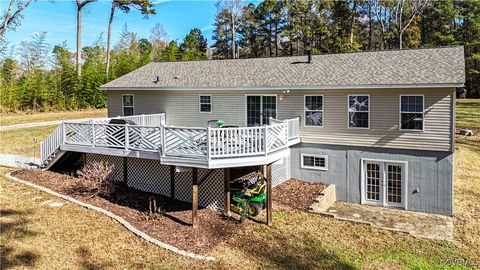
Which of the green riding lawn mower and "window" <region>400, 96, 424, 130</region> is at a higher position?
"window" <region>400, 96, 424, 130</region>

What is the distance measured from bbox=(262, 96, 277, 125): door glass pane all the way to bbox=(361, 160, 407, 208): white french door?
13.1 ft

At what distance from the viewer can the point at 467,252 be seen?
9203mm

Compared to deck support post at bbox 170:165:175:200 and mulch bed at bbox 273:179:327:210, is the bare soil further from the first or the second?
deck support post at bbox 170:165:175:200

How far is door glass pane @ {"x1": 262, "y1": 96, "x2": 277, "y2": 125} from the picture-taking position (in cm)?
1452

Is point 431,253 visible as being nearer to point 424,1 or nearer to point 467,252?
point 467,252

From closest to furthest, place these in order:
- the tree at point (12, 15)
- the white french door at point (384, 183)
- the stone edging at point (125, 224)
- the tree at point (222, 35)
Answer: the stone edging at point (125, 224), the white french door at point (384, 183), the tree at point (12, 15), the tree at point (222, 35)

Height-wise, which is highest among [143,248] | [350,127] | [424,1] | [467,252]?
[424,1]

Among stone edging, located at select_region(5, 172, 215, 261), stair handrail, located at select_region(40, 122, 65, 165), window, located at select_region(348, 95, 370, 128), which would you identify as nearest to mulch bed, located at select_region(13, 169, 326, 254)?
stone edging, located at select_region(5, 172, 215, 261)

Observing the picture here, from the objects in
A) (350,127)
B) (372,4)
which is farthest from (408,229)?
(372,4)

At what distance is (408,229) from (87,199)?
32.1 ft

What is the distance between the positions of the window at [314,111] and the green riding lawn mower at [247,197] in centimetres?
379

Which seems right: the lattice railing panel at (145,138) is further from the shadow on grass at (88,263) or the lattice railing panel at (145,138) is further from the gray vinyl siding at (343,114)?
the gray vinyl siding at (343,114)

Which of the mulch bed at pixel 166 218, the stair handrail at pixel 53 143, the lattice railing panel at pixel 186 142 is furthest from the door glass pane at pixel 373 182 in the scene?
the stair handrail at pixel 53 143

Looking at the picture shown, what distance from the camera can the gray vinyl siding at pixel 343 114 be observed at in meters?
11.8
